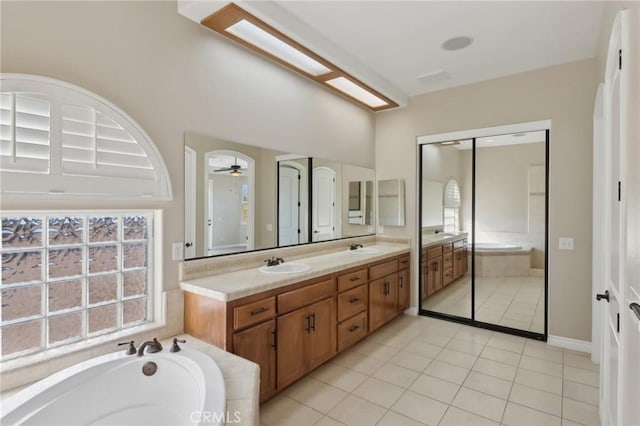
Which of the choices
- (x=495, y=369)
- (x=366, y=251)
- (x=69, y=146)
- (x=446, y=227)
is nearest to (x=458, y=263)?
(x=446, y=227)

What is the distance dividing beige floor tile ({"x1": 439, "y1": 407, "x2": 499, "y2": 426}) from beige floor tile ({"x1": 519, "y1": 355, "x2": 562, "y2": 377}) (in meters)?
1.02

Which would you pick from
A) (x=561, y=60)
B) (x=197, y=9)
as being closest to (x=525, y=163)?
(x=561, y=60)

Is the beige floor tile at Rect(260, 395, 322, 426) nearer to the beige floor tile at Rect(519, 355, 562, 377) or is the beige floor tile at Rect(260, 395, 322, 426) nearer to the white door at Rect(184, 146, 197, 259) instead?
the white door at Rect(184, 146, 197, 259)

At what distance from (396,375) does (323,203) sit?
1902 millimetres

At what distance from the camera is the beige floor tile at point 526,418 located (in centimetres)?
213

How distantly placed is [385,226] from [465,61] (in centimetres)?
219

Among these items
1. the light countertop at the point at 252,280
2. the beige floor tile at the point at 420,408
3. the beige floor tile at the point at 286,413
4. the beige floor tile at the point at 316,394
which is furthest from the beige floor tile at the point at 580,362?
the beige floor tile at the point at 286,413

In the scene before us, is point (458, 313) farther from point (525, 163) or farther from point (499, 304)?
point (525, 163)

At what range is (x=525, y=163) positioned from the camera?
11.8 feet

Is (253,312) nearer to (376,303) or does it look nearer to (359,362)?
(359,362)

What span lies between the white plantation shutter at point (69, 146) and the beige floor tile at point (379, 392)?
6.86 feet

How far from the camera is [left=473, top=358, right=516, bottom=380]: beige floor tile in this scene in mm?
2732

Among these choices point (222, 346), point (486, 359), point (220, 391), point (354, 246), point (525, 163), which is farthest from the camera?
point (354, 246)

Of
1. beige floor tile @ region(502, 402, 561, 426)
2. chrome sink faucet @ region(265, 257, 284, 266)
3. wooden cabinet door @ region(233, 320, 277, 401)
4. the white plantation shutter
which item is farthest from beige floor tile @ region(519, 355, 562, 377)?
the white plantation shutter
